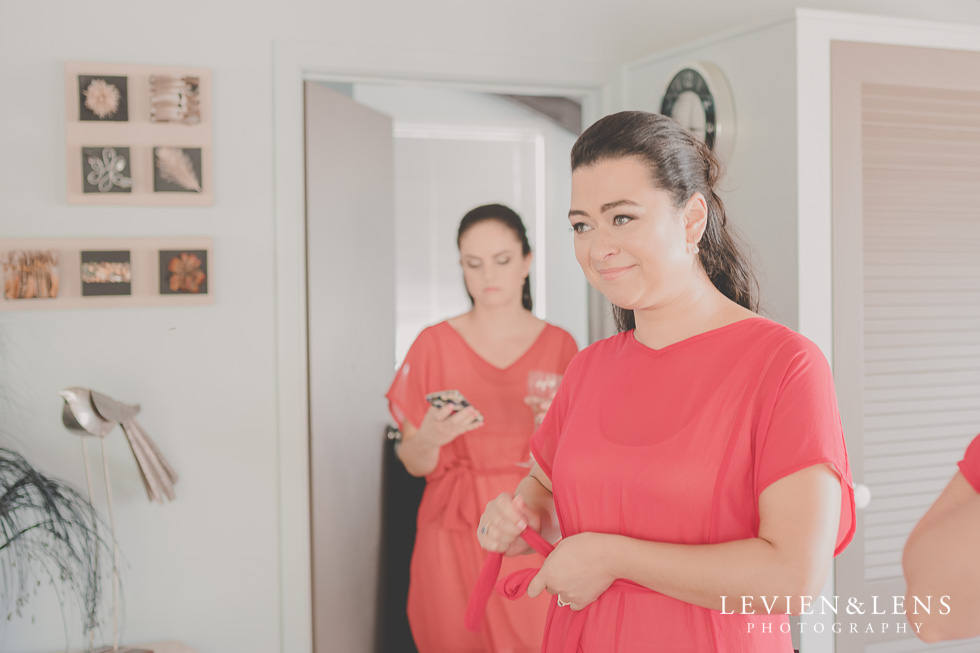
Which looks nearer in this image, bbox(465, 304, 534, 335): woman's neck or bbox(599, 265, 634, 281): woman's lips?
bbox(599, 265, 634, 281): woman's lips

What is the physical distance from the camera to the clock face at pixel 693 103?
198 cm

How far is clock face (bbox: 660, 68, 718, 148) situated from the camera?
6.49 feet

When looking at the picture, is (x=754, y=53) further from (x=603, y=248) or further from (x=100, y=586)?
(x=100, y=586)

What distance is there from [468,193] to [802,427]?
3.05 metres

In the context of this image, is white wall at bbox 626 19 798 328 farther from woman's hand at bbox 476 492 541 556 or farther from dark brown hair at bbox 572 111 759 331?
woman's hand at bbox 476 492 541 556

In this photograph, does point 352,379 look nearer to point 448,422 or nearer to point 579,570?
point 448,422

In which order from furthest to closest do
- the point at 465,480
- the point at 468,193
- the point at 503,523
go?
the point at 468,193 < the point at 465,480 < the point at 503,523

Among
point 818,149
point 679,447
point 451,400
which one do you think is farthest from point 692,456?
point 818,149

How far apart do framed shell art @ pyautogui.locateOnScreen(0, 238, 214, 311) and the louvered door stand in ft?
5.58

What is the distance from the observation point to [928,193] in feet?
6.07

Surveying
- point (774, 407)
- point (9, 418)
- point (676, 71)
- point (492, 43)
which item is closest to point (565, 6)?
point (492, 43)

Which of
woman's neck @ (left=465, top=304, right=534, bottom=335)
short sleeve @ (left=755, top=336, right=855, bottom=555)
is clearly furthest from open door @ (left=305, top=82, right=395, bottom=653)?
short sleeve @ (left=755, top=336, right=855, bottom=555)

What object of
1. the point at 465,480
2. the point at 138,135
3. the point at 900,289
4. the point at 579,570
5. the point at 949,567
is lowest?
the point at 465,480

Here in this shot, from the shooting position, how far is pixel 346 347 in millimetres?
2342
